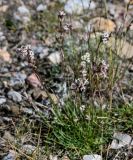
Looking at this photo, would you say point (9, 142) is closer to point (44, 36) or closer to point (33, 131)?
point (33, 131)

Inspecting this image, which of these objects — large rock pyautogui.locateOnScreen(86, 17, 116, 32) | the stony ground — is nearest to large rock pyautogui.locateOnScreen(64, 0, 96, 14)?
the stony ground

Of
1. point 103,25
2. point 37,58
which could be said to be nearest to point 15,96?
point 37,58

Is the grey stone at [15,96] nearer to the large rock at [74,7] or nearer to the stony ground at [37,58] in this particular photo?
the stony ground at [37,58]

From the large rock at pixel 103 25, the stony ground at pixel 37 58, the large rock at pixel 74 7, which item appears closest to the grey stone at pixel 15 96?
the stony ground at pixel 37 58

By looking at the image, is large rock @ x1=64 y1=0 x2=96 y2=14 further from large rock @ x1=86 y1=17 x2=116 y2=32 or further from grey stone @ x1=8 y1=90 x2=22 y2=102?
grey stone @ x1=8 y1=90 x2=22 y2=102

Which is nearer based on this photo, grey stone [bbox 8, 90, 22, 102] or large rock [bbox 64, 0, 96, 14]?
grey stone [bbox 8, 90, 22, 102]

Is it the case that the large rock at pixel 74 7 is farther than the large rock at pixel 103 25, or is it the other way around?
the large rock at pixel 74 7

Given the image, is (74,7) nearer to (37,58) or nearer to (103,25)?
(103,25)

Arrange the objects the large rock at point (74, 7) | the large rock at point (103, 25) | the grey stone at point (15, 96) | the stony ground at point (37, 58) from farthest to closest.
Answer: the large rock at point (74, 7), the large rock at point (103, 25), the grey stone at point (15, 96), the stony ground at point (37, 58)
